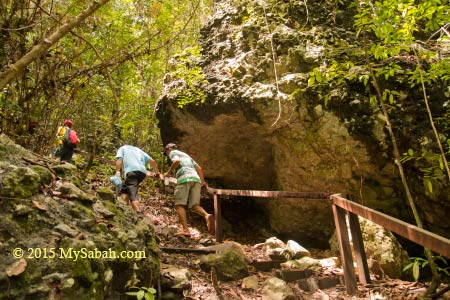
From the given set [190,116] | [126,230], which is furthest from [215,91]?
[126,230]

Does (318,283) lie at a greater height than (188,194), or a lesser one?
lesser

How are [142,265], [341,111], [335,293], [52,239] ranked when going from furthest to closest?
1. [341,111]
2. [335,293]
3. [142,265]
4. [52,239]

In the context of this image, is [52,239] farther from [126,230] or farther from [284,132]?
[284,132]

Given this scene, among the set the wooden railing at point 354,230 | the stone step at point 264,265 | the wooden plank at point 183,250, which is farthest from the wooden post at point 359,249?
the wooden plank at point 183,250

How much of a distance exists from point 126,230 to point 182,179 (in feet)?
9.33

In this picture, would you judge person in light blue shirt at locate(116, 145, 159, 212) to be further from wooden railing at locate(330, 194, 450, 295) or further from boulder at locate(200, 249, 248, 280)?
wooden railing at locate(330, 194, 450, 295)

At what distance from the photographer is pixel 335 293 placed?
3.06 metres

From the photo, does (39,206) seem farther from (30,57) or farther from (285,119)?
(285,119)

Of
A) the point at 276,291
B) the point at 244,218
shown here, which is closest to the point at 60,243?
the point at 276,291

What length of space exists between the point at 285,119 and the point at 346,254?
3346mm

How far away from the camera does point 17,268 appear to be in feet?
5.59

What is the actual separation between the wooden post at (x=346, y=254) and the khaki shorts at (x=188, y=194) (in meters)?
2.79

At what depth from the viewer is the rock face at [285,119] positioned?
18.8 feet

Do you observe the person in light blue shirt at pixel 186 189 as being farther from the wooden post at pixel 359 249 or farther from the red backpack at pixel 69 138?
the wooden post at pixel 359 249
